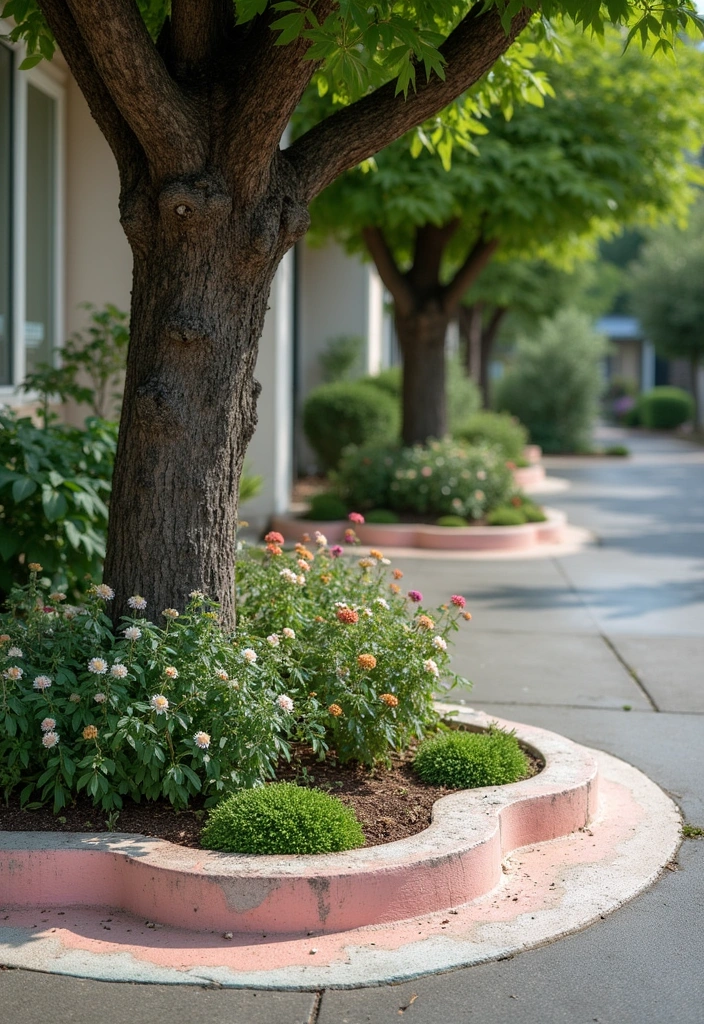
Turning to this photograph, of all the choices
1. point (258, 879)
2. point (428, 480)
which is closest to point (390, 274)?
point (428, 480)

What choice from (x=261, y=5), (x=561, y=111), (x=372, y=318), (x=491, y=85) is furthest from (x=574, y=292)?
(x=261, y=5)

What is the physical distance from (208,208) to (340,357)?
13.9 metres

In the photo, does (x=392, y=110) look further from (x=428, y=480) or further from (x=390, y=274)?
(x=390, y=274)

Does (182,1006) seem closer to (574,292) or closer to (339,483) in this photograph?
(339,483)

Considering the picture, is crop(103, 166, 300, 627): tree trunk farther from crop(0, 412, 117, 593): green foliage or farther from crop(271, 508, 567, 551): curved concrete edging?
crop(271, 508, 567, 551): curved concrete edging

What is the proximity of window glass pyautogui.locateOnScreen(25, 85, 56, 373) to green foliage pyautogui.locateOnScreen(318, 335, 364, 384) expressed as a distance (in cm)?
788

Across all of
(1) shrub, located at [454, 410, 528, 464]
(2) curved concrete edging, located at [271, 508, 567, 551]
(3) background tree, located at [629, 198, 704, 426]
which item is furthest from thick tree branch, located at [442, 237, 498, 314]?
(3) background tree, located at [629, 198, 704, 426]

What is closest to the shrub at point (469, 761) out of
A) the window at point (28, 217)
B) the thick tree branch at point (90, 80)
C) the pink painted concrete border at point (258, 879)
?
the pink painted concrete border at point (258, 879)

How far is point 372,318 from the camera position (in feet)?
65.2

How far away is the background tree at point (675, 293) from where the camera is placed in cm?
3422

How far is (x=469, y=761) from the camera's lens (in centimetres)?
448

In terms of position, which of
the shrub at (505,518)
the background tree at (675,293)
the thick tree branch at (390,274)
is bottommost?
the shrub at (505,518)

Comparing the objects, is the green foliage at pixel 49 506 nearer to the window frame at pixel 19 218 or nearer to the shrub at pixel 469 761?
the shrub at pixel 469 761

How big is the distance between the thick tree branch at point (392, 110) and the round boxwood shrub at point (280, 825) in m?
2.27
